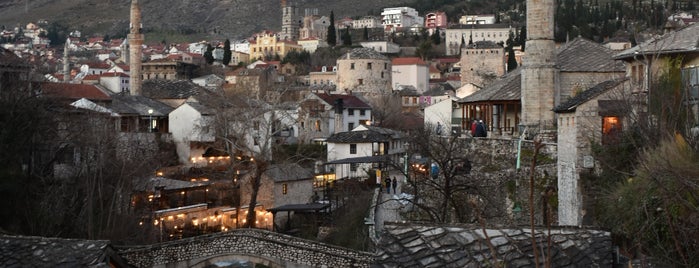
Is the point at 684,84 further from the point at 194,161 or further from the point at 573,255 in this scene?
the point at 194,161

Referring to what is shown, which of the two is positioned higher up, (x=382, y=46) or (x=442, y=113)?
(x=382, y=46)

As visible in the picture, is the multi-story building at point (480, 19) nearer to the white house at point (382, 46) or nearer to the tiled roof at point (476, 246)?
the white house at point (382, 46)

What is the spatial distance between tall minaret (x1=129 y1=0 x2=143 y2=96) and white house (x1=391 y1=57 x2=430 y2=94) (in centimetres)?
3756

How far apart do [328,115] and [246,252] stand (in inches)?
1352

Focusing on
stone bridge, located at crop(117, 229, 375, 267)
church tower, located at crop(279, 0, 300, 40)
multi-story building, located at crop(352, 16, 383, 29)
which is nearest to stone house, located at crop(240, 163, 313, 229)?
stone bridge, located at crop(117, 229, 375, 267)

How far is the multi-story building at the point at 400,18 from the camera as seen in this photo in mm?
154600

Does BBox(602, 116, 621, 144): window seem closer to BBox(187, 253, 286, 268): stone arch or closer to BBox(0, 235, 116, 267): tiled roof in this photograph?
BBox(187, 253, 286, 268): stone arch

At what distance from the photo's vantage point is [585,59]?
1105 inches

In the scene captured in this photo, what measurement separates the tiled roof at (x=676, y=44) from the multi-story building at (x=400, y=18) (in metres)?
131

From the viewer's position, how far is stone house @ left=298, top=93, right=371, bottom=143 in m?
52.3

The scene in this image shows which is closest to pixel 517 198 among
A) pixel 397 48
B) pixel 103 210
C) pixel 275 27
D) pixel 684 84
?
pixel 684 84

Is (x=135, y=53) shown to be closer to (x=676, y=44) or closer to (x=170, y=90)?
(x=170, y=90)

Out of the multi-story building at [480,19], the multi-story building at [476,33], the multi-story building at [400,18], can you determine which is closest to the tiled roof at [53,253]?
the multi-story building at [476,33]

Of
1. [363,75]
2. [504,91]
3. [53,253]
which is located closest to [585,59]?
[504,91]
